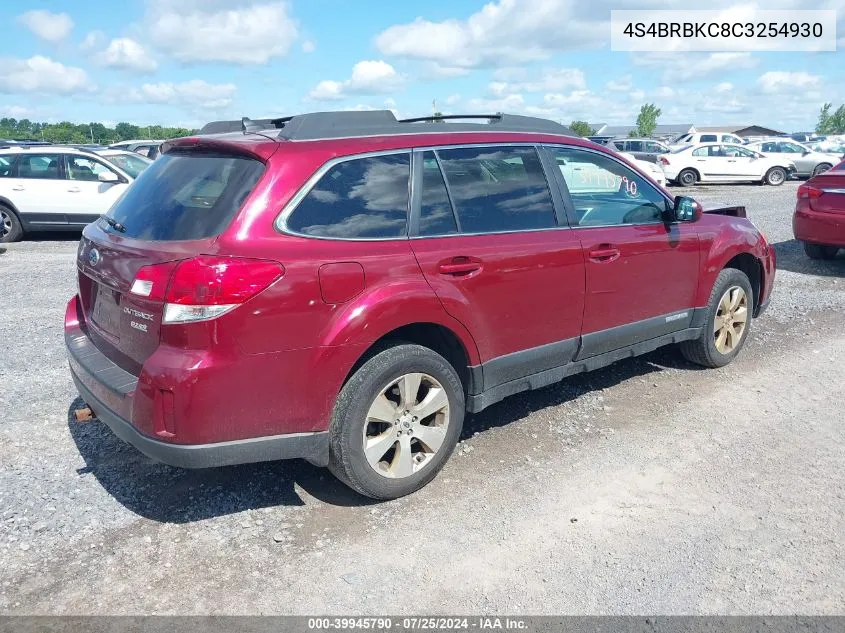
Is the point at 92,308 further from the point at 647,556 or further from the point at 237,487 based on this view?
the point at 647,556

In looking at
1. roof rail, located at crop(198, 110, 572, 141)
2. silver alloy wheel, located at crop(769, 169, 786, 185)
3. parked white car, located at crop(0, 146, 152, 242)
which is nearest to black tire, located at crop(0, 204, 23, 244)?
parked white car, located at crop(0, 146, 152, 242)

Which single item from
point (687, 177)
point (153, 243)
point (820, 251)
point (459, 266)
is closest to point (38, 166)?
point (153, 243)

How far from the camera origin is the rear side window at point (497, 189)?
3.84m

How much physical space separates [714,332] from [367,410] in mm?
3203

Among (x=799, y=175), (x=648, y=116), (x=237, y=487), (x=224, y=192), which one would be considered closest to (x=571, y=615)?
(x=237, y=487)

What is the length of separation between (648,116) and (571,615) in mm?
102461

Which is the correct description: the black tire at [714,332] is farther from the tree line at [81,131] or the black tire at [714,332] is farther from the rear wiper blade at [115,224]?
the tree line at [81,131]

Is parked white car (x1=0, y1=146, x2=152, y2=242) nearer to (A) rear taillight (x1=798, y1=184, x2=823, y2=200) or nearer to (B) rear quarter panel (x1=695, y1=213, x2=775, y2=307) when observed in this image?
(B) rear quarter panel (x1=695, y1=213, x2=775, y2=307)

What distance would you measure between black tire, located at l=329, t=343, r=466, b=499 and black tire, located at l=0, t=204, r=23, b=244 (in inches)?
420

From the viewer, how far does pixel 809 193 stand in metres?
9.15

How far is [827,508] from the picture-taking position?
3.57 metres

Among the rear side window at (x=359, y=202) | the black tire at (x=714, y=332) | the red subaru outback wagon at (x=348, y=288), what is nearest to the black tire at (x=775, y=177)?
the black tire at (x=714, y=332)

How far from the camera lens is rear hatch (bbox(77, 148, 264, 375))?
303cm

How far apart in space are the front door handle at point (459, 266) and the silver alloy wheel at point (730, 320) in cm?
253
